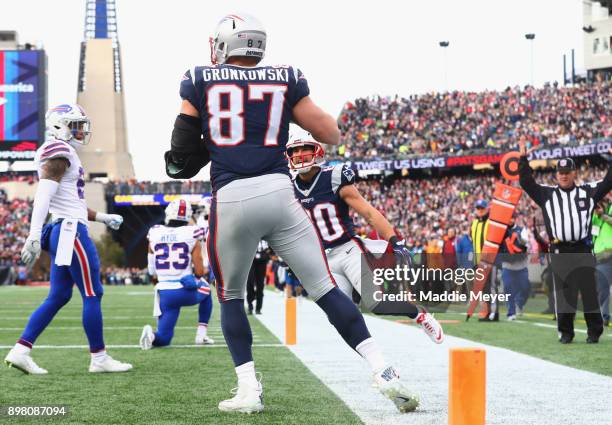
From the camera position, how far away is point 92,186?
6444 centimetres

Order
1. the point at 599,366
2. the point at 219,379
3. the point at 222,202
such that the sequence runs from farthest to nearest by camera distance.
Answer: the point at 599,366 < the point at 219,379 < the point at 222,202

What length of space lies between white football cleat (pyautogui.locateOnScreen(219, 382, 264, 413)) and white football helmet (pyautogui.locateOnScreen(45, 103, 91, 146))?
268 centimetres

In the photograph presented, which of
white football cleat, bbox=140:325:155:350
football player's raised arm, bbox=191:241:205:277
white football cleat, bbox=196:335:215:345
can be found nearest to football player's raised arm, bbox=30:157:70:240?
white football cleat, bbox=140:325:155:350

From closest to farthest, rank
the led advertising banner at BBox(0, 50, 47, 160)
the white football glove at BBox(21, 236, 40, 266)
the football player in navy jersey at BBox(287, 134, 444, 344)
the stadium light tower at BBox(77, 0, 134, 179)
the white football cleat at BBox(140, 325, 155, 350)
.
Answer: the white football glove at BBox(21, 236, 40, 266) < the football player in navy jersey at BBox(287, 134, 444, 344) < the white football cleat at BBox(140, 325, 155, 350) < the led advertising banner at BBox(0, 50, 47, 160) < the stadium light tower at BBox(77, 0, 134, 179)

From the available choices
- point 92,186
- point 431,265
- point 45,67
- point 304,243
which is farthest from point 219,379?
point 92,186

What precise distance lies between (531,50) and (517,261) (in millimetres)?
45572

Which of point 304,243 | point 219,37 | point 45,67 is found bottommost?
point 304,243

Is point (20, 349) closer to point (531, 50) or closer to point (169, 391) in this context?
point (169, 391)

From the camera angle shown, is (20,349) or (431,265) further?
(431,265)

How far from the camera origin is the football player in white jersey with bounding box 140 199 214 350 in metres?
9.42

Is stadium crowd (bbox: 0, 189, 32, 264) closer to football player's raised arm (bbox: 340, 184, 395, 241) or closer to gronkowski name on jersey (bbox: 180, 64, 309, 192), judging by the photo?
football player's raised arm (bbox: 340, 184, 395, 241)

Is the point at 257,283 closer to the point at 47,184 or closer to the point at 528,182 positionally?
the point at 528,182

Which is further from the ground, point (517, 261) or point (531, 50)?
point (531, 50)

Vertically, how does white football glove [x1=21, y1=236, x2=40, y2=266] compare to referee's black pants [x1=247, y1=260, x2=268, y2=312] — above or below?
above
